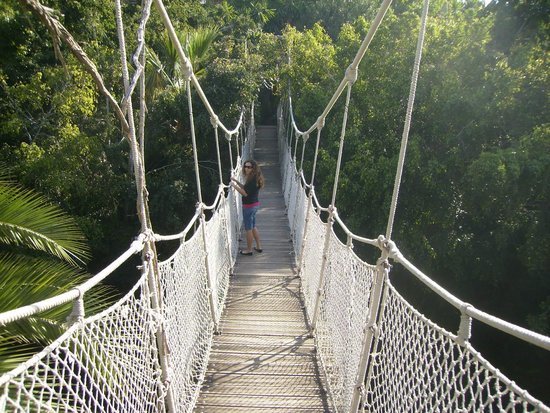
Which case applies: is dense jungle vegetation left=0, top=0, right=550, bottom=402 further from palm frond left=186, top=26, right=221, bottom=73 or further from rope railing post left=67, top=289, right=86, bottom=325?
rope railing post left=67, top=289, right=86, bottom=325

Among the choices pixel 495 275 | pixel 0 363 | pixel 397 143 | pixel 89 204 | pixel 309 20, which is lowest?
pixel 495 275

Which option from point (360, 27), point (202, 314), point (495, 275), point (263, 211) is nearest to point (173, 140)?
point (263, 211)

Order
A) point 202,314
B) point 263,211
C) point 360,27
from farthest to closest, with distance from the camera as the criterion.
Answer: point 360,27
point 263,211
point 202,314

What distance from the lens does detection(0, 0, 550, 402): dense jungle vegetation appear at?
5.51 metres

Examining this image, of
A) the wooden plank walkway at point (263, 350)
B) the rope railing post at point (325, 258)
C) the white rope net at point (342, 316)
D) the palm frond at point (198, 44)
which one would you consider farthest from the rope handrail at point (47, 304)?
the palm frond at point (198, 44)

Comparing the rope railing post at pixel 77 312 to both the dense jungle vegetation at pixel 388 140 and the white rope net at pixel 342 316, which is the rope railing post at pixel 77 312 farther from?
the dense jungle vegetation at pixel 388 140

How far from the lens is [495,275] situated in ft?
22.0

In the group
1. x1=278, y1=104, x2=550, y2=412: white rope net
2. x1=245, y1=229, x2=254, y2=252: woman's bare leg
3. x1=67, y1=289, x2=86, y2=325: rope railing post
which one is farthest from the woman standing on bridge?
x1=67, y1=289, x2=86, y2=325: rope railing post

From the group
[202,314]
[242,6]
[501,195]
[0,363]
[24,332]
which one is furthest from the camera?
[242,6]

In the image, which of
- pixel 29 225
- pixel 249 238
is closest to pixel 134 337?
pixel 29 225

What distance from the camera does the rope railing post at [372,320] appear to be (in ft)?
4.63

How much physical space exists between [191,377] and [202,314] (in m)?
0.38

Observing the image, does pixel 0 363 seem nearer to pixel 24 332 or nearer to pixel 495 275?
pixel 24 332

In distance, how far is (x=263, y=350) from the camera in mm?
2539
